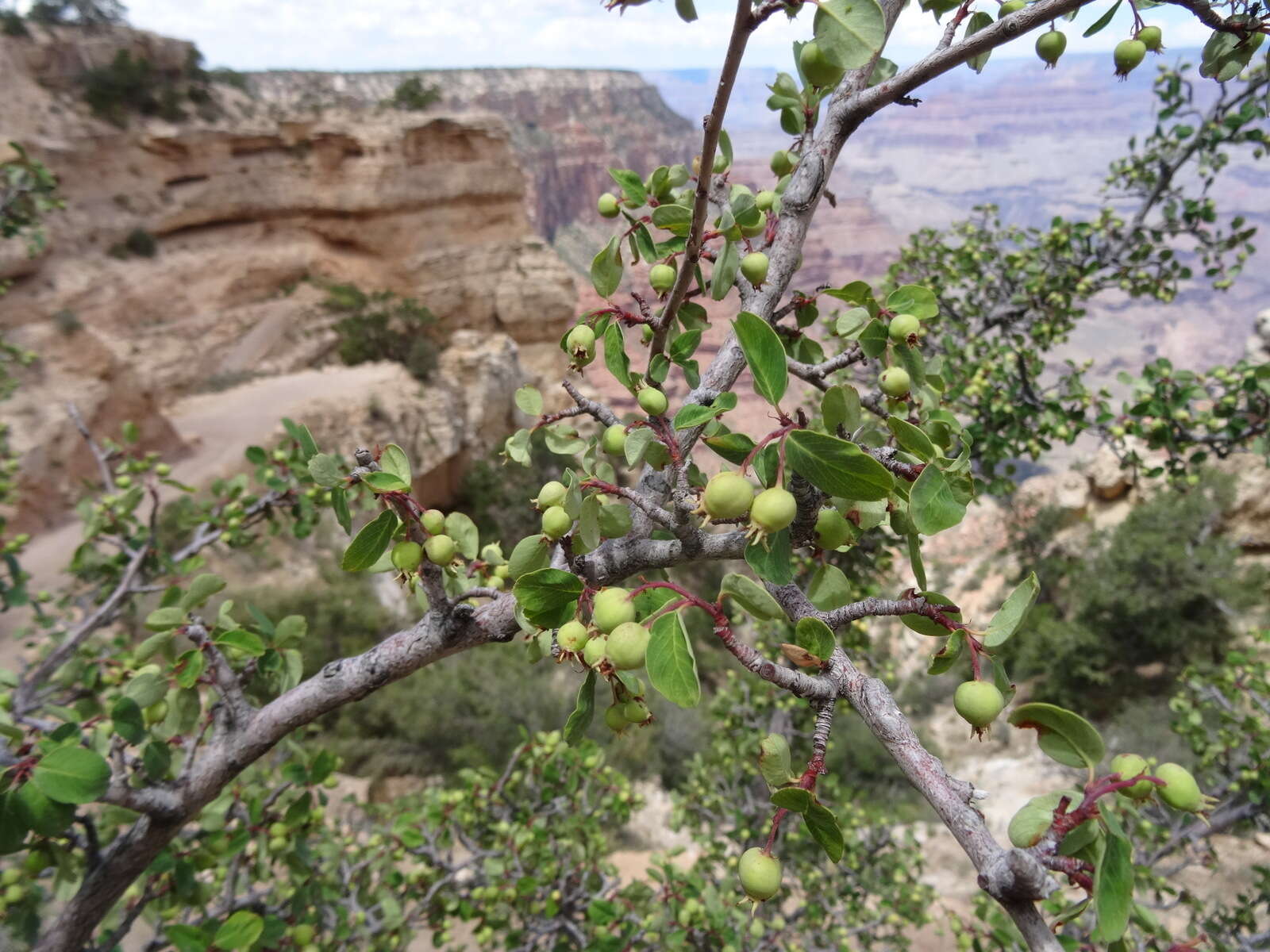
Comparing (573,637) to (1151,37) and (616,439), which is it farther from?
(1151,37)

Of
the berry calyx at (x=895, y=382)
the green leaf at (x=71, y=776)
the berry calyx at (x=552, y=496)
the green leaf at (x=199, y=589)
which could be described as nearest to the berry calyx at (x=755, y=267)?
the berry calyx at (x=895, y=382)

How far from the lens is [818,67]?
2.51ft

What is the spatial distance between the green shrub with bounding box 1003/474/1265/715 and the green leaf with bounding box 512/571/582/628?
10.4 metres

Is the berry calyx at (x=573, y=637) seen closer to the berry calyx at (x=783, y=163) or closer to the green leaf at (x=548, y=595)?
the green leaf at (x=548, y=595)

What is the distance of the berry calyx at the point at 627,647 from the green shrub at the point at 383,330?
1543 centimetres

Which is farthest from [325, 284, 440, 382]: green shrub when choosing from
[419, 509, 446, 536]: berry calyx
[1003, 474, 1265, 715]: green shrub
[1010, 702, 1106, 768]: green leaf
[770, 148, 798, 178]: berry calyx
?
[1010, 702, 1106, 768]: green leaf

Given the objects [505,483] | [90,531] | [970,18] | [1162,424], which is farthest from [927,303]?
[505,483]

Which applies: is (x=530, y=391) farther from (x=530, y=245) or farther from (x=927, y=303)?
(x=530, y=245)

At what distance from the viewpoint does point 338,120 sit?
55.0 ft

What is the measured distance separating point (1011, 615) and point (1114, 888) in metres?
0.28

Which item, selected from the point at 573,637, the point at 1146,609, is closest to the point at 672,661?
the point at 573,637

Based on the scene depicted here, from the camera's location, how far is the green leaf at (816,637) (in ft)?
2.70

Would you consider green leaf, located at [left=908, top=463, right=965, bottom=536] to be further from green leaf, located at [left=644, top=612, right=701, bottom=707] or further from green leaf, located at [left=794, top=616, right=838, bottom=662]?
green leaf, located at [left=644, top=612, right=701, bottom=707]

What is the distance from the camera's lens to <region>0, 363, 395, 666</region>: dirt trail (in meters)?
9.04
